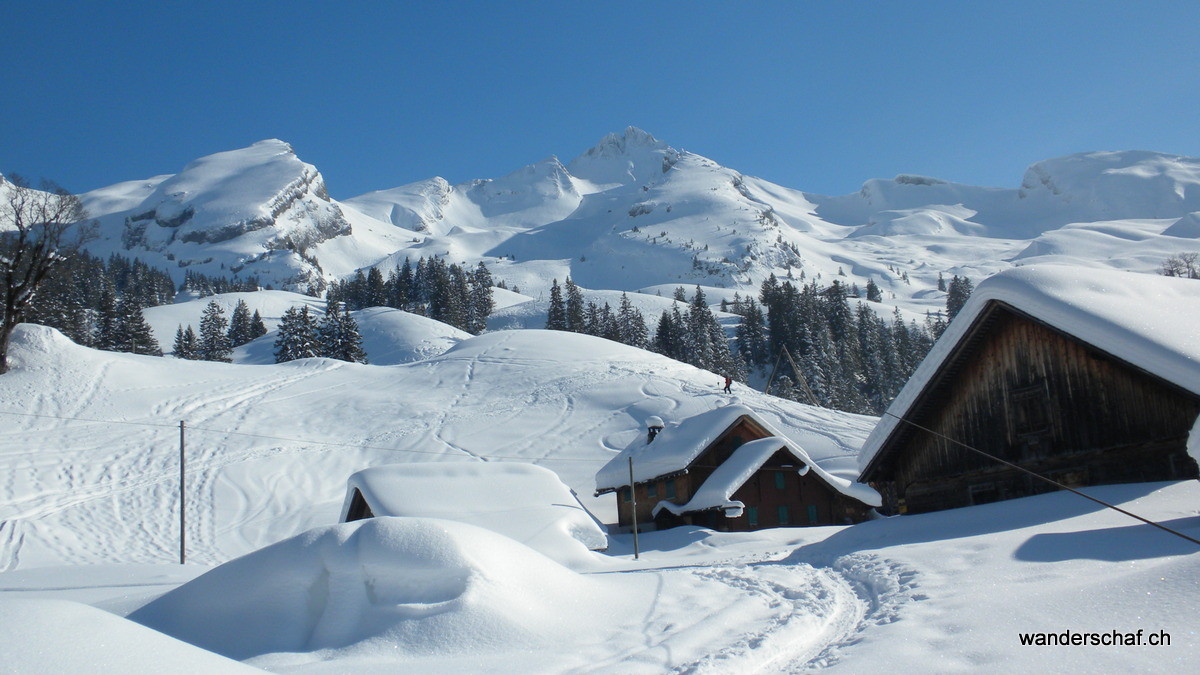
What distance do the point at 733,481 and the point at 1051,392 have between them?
17310 millimetres

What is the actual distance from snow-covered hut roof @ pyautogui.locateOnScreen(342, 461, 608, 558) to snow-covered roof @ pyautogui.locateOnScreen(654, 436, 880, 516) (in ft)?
20.6

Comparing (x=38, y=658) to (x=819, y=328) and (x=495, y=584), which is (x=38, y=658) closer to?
(x=495, y=584)

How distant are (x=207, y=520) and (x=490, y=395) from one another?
23141 mm

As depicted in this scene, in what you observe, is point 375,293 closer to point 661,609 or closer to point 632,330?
point 632,330

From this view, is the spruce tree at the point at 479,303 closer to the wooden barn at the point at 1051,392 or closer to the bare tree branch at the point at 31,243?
the bare tree branch at the point at 31,243

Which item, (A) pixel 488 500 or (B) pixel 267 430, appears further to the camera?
(B) pixel 267 430

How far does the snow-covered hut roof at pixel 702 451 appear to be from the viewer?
30.6m

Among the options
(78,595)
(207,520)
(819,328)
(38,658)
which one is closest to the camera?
(38,658)

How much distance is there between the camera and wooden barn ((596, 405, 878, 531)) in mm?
31109

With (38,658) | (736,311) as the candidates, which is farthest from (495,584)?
(736,311)

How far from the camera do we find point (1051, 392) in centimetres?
1338

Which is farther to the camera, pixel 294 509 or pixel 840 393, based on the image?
pixel 840 393

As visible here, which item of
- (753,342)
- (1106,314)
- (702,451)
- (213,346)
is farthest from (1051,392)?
(213,346)

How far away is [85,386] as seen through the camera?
143 ft
